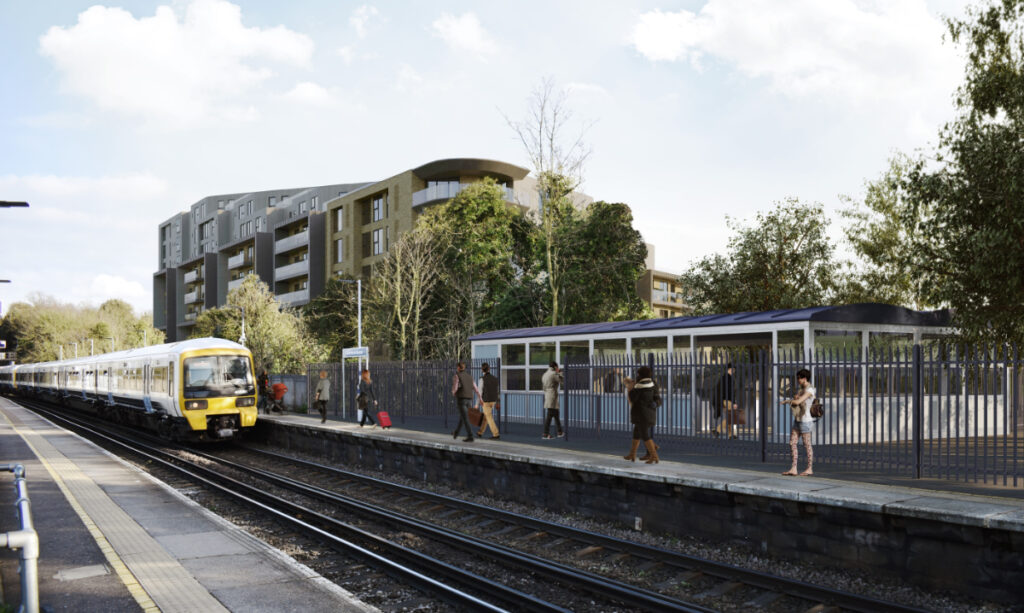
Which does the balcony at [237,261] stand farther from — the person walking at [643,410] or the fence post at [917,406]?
the fence post at [917,406]

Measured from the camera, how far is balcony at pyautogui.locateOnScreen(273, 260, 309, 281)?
61781mm

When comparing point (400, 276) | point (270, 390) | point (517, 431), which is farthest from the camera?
point (400, 276)

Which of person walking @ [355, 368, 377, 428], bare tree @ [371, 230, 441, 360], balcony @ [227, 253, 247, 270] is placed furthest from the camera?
balcony @ [227, 253, 247, 270]

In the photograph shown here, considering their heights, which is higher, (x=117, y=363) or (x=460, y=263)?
(x=460, y=263)

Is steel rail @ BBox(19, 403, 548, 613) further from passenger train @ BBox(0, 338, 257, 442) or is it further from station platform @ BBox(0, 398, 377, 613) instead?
passenger train @ BBox(0, 338, 257, 442)

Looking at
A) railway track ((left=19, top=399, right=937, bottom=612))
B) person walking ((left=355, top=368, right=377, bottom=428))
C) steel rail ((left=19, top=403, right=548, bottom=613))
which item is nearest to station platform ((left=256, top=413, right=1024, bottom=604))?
railway track ((left=19, top=399, right=937, bottom=612))

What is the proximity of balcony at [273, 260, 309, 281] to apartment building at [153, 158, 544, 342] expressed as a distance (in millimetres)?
84

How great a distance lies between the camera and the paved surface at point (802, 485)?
24.7 ft

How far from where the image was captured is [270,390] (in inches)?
1160

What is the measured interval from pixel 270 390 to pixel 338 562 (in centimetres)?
2135

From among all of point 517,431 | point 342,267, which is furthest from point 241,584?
point 342,267

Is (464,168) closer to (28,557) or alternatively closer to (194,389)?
(194,389)

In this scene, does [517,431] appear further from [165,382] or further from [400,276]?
[400,276]

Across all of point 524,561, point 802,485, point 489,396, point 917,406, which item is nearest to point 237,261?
point 489,396
